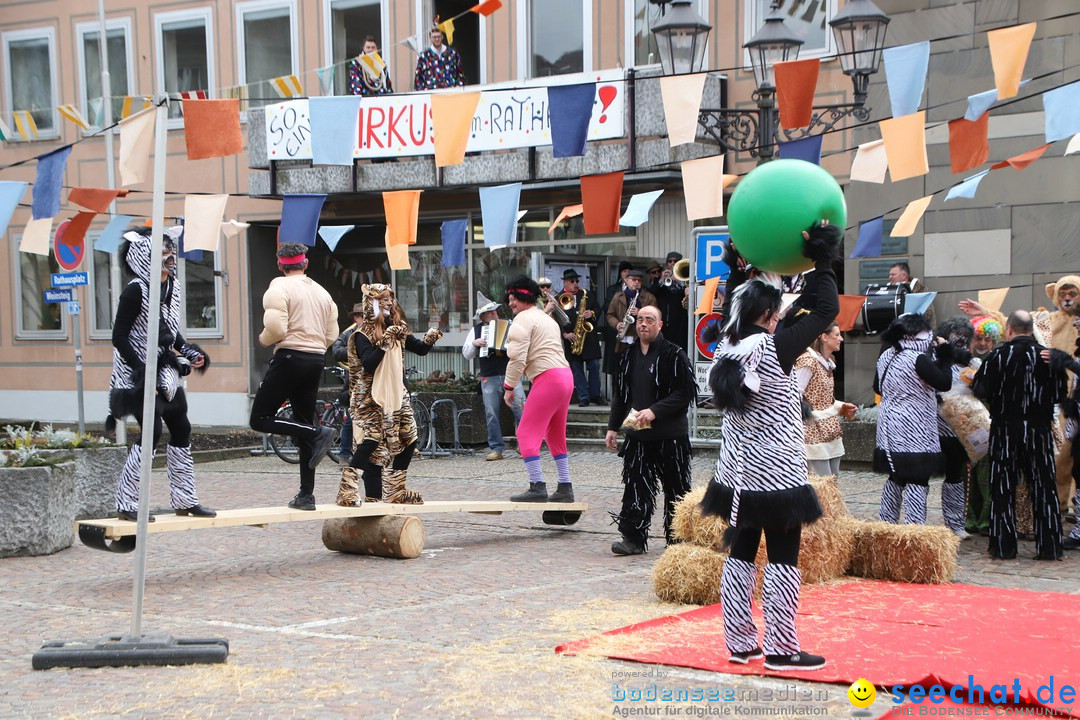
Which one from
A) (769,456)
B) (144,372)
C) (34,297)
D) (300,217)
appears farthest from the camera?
(34,297)

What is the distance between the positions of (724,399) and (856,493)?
7.38 m

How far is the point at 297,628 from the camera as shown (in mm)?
7340

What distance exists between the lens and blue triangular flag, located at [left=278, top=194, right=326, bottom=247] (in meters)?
12.1

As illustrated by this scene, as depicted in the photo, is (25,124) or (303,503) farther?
(25,124)

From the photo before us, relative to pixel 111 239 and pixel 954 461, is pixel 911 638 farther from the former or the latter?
pixel 111 239

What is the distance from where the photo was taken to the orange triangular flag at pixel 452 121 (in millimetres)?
11469

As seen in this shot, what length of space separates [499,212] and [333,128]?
Answer: 1.63 m

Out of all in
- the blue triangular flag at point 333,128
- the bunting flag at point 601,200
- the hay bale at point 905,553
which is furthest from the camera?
the bunting flag at point 601,200

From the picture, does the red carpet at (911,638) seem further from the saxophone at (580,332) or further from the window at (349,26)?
the window at (349,26)

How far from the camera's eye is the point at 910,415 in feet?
32.3

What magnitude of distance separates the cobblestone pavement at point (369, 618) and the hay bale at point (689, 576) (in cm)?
12

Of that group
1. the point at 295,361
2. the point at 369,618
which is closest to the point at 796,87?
the point at 295,361

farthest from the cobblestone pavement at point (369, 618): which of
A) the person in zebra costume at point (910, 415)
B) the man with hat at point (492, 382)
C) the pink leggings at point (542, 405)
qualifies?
the man with hat at point (492, 382)

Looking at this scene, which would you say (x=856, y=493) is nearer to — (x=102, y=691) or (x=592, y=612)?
(x=592, y=612)
